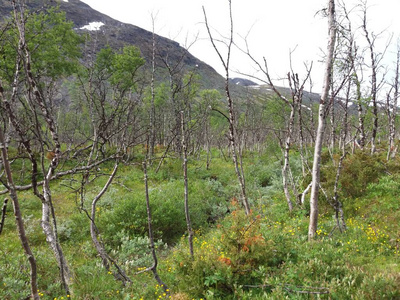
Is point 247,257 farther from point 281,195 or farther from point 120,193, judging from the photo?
point 120,193

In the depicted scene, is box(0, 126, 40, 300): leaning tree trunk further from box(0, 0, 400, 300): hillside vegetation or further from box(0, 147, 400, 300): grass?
box(0, 147, 400, 300): grass

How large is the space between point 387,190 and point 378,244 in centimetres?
368

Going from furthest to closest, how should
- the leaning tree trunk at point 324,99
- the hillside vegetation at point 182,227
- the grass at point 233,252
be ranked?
the leaning tree trunk at point 324,99, the grass at point 233,252, the hillside vegetation at point 182,227

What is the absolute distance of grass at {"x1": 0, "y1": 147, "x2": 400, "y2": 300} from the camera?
3.83 metres

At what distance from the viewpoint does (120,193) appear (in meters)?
12.1

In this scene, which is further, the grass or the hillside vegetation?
the grass

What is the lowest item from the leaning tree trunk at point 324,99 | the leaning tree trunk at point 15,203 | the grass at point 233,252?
the grass at point 233,252

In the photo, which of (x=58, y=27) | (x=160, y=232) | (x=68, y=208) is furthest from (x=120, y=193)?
(x=58, y=27)

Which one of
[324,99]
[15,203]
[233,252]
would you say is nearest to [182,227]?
[233,252]

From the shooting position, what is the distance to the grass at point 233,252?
3.83m

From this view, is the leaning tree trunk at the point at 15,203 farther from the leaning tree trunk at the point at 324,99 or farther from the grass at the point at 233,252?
the leaning tree trunk at the point at 324,99

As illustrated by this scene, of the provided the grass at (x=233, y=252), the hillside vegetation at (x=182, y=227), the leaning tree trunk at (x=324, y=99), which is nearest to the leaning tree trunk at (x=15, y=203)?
the hillside vegetation at (x=182, y=227)

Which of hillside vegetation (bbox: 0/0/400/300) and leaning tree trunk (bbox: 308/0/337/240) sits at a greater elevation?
leaning tree trunk (bbox: 308/0/337/240)

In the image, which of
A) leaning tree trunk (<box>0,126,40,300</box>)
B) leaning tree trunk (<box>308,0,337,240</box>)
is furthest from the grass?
→ leaning tree trunk (<box>0,126,40,300</box>)
